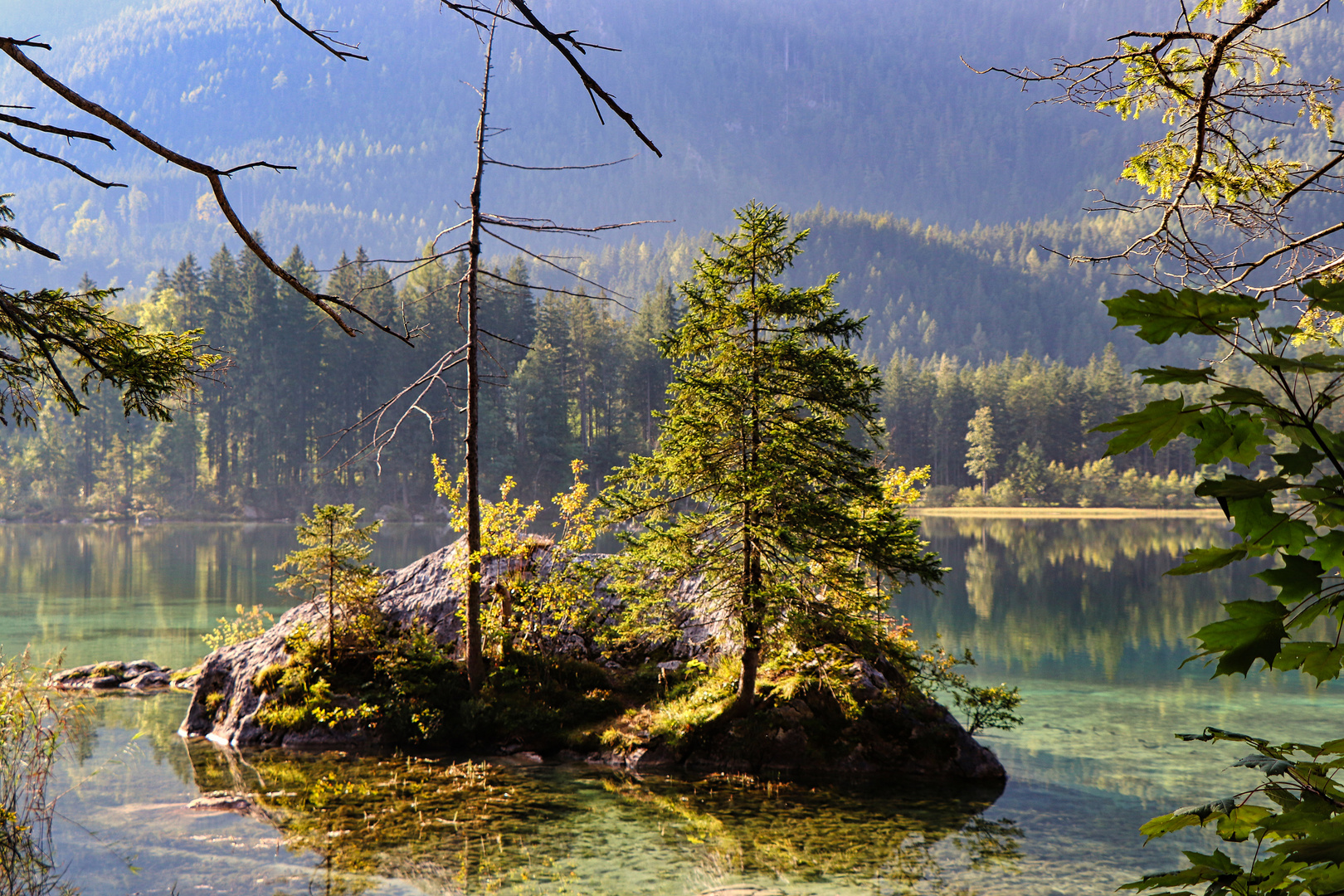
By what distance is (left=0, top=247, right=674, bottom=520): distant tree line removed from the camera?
206 ft

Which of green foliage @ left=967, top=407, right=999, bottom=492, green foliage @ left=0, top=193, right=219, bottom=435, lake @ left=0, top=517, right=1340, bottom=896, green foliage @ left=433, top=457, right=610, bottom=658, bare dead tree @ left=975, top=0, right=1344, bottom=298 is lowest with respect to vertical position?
lake @ left=0, top=517, right=1340, bottom=896

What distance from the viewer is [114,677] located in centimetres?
1580

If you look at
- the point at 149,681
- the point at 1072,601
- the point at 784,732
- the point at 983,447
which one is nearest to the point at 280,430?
the point at 149,681

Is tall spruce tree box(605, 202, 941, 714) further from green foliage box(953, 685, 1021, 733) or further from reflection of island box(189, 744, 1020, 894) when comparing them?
green foliage box(953, 685, 1021, 733)

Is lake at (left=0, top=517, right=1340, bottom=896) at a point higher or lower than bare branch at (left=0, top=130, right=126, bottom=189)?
lower

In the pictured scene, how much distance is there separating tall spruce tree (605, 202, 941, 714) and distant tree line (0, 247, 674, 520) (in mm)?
51287

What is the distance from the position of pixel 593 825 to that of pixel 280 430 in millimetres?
63261

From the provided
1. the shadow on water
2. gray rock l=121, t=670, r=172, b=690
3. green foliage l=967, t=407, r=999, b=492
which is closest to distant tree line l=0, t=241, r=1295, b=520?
green foliage l=967, t=407, r=999, b=492

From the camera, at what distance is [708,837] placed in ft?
27.8

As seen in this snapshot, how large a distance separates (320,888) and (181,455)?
2568 inches

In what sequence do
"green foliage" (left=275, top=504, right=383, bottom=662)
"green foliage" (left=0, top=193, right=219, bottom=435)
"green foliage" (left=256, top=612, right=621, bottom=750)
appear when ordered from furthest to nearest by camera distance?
"green foliage" (left=275, top=504, right=383, bottom=662), "green foliage" (left=256, top=612, right=621, bottom=750), "green foliage" (left=0, top=193, right=219, bottom=435)

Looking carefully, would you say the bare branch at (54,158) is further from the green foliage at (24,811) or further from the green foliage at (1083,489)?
the green foliage at (1083,489)

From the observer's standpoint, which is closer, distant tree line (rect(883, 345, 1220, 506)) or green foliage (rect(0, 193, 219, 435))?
green foliage (rect(0, 193, 219, 435))

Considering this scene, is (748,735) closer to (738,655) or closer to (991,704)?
(738,655)
